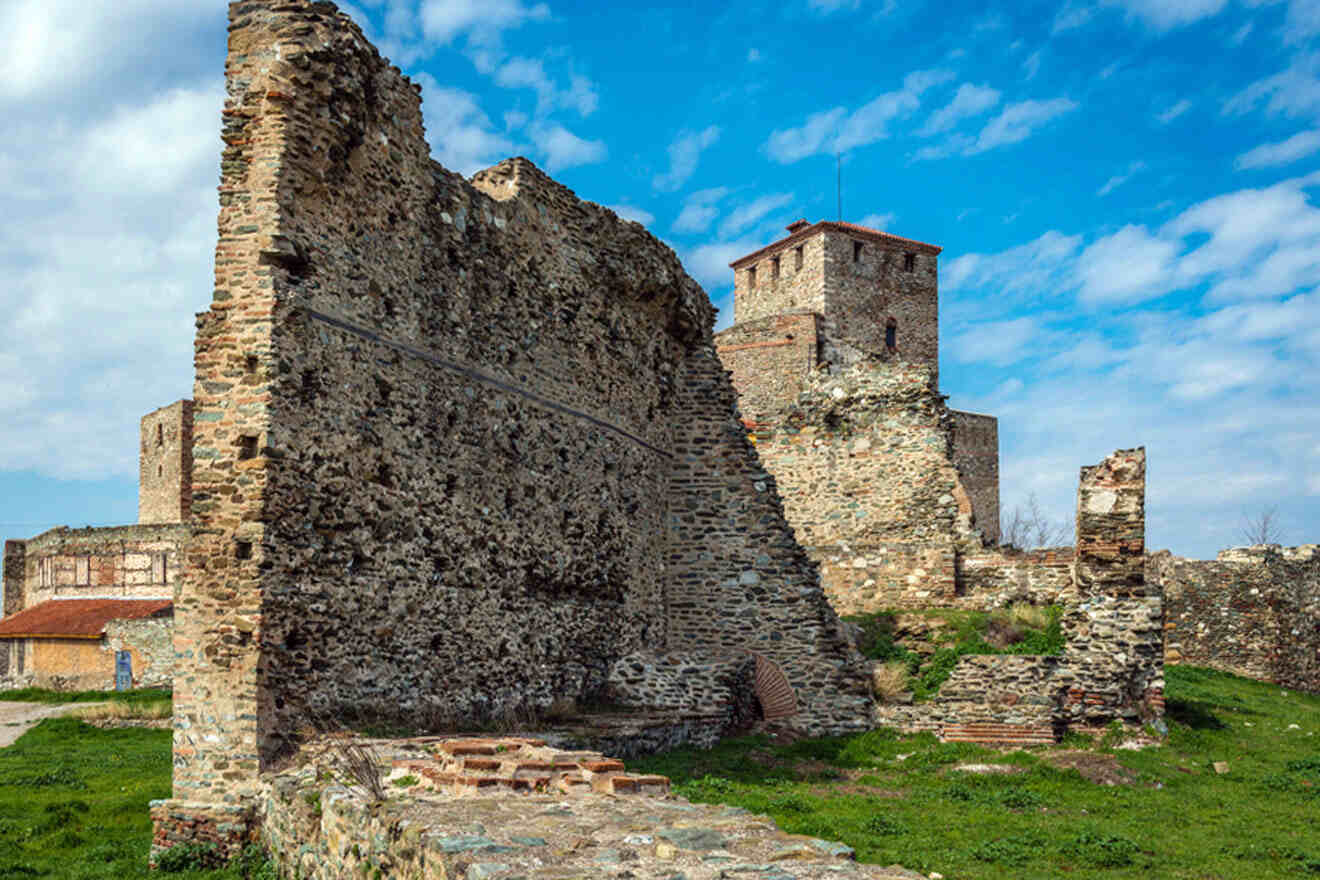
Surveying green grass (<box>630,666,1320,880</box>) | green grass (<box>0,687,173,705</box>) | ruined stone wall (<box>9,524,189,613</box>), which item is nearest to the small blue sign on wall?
green grass (<box>0,687,173,705</box>)

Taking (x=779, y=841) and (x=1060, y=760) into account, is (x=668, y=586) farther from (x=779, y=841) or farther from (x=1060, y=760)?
(x=779, y=841)

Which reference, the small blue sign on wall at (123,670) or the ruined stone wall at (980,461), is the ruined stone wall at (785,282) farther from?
the small blue sign on wall at (123,670)

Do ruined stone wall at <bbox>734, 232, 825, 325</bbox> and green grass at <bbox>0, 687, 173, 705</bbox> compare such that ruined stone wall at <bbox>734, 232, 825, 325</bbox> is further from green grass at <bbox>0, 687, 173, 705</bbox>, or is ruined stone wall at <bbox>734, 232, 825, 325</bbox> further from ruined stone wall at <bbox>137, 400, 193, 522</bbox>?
green grass at <bbox>0, 687, 173, 705</bbox>

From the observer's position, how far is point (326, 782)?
645cm

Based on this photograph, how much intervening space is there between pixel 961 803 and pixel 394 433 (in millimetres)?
6020

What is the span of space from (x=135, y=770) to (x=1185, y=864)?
11481 mm

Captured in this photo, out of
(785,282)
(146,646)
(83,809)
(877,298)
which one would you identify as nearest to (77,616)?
(146,646)

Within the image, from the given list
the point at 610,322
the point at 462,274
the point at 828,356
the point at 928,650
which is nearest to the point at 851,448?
the point at 928,650

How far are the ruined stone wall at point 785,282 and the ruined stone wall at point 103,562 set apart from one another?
2229 centimetres

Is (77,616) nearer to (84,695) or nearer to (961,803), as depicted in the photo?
(84,695)

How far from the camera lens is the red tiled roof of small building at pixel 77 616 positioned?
25.6 metres

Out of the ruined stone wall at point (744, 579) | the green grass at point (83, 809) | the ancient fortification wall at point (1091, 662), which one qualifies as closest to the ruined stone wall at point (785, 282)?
the ruined stone wall at point (744, 579)

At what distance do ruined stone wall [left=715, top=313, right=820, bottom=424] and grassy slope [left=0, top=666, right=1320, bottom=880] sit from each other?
24.5 meters

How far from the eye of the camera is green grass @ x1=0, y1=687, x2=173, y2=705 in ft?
70.8
